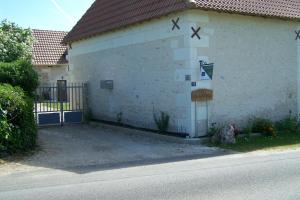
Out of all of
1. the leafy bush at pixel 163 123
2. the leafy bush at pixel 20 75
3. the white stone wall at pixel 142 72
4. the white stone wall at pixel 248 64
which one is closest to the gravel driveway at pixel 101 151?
the leafy bush at pixel 163 123

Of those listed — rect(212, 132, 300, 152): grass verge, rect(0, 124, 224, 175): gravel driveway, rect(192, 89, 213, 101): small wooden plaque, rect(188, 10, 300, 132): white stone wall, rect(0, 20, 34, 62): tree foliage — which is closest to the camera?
rect(0, 124, 224, 175): gravel driveway

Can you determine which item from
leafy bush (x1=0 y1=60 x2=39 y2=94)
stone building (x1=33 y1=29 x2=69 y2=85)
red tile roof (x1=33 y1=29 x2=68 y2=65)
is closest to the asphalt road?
leafy bush (x1=0 y1=60 x2=39 y2=94)

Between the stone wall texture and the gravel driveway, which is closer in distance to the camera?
the gravel driveway

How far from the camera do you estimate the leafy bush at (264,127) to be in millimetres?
14478

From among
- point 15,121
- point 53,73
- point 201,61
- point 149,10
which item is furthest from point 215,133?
point 53,73

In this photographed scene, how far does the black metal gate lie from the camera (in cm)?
1823

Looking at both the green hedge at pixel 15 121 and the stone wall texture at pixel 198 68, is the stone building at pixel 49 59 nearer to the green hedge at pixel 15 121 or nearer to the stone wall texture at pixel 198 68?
the stone wall texture at pixel 198 68

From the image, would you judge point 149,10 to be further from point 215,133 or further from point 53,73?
point 53,73

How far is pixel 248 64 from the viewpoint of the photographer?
15.1 m

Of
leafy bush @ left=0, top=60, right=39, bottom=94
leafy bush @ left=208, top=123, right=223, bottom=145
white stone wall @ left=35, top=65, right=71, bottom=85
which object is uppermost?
white stone wall @ left=35, top=65, right=71, bottom=85

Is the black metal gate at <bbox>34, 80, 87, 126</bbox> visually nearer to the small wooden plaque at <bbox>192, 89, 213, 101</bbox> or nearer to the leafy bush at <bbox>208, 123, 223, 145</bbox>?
the small wooden plaque at <bbox>192, 89, 213, 101</bbox>

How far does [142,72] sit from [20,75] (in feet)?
14.8

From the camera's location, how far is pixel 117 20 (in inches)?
683

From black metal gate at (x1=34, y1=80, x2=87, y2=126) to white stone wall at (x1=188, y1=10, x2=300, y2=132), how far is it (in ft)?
23.0
